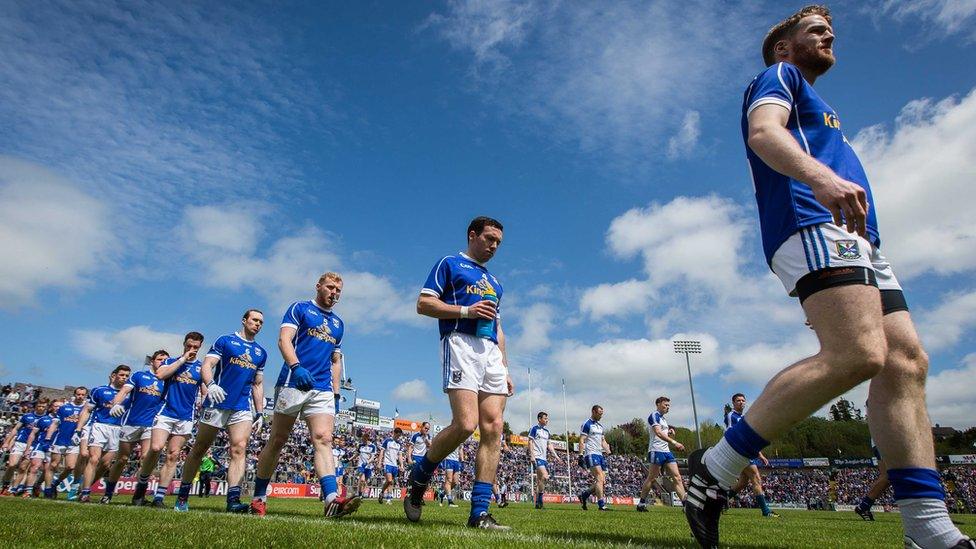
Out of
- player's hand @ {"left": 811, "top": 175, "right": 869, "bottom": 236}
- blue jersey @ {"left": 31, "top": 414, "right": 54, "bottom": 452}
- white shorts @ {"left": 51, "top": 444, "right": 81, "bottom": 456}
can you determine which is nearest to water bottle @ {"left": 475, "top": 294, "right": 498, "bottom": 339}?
player's hand @ {"left": 811, "top": 175, "right": 869, "bottom": 236}

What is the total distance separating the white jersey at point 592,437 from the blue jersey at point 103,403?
12.2 meters

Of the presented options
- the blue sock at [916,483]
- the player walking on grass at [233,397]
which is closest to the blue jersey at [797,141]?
the blue sock at [916,483]

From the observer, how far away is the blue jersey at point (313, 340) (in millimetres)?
6910

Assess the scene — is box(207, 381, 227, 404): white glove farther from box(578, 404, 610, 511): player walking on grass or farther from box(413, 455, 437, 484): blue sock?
box(578, 404, 610, 511): player walking on grass

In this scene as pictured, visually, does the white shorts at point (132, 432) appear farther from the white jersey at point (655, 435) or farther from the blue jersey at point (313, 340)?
the white jersey at point (655, 435)

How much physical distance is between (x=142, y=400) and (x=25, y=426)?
34.5 feet

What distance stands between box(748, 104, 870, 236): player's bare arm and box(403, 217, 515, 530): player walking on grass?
2.87 m

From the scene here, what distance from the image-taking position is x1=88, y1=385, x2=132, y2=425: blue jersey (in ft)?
39.3

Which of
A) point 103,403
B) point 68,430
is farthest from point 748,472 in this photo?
point 68,430

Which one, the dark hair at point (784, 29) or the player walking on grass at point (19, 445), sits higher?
the dark hair at point (784, 29)

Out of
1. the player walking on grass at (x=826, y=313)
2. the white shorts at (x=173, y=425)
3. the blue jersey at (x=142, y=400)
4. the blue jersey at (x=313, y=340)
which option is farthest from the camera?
the blue jersey at (x=142, y=400)

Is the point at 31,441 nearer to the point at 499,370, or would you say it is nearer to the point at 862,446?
the point at 499,370

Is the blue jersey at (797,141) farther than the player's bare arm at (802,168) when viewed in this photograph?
Yes

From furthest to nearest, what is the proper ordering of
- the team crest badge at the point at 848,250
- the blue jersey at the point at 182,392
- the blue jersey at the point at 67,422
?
the blue jersey at the point at 67,422 → the blue jersey at the point at 182,392 → the team crest badge at the point at 848,250
